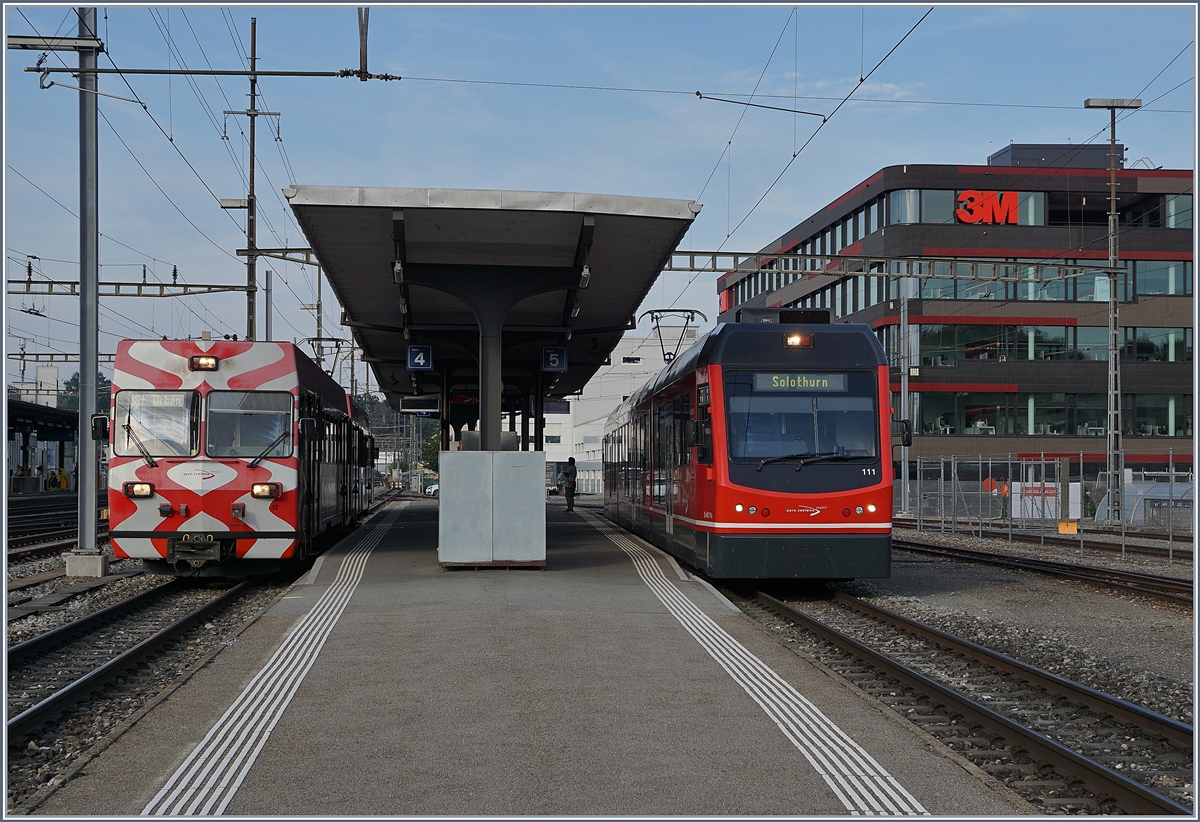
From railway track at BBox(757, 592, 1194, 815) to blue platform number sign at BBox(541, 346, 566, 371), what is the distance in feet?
42.4

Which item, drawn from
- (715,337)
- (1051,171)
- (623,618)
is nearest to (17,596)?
(623,618)

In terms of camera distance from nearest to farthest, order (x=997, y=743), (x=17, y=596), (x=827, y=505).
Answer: (x=997, y=743) < (x=827, y=505) < (x=17, y=596)

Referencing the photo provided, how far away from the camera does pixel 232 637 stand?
35.3 feet

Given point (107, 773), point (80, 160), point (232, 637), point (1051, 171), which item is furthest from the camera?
point (1051, 171)

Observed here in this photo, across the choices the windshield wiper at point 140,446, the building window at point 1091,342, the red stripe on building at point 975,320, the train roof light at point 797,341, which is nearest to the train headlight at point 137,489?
the windshield wiper at point 140,446

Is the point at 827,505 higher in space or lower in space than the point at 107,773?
higher

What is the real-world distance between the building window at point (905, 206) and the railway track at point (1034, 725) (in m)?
49.3

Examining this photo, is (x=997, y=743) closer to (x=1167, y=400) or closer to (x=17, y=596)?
(x=17, y=596)

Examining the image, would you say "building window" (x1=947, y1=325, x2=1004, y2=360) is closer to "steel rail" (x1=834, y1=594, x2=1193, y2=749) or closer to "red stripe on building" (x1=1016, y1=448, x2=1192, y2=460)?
"red stripe on building" (x1=1016, y1=448, x2=1192, y2=460)

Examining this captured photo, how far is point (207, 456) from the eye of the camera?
15.4 metres

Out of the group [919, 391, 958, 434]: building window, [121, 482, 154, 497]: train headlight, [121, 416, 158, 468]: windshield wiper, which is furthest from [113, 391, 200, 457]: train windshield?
[919, 391, 958, 434]: building window

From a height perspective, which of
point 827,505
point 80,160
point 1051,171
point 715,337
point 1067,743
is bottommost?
point 1067,743

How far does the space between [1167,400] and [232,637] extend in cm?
5781

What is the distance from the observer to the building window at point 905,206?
57.3 meters
